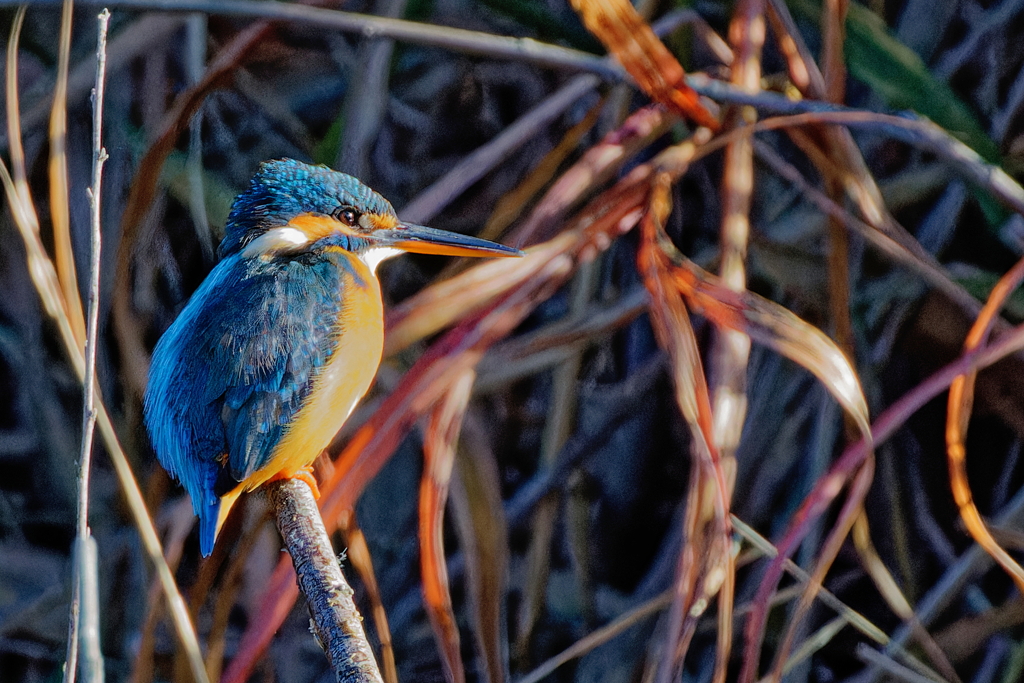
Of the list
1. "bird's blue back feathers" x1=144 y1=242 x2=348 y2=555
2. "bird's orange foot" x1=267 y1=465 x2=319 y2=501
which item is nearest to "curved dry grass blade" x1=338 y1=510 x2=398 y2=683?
"bird's orange foot" x1=267 y1=465 x2=319 y2=501

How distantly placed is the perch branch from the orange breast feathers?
4 centimetres

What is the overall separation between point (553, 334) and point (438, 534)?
0.40 meters

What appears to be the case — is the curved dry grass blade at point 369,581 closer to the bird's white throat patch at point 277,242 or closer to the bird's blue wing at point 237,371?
the bird's blue wing at point 237,371

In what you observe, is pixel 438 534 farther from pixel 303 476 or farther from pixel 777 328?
pixel 777 328

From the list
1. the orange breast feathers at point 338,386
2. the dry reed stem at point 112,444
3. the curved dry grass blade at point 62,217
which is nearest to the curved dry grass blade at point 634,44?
the orange breast feathers at point 338,386

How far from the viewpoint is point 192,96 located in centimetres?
147

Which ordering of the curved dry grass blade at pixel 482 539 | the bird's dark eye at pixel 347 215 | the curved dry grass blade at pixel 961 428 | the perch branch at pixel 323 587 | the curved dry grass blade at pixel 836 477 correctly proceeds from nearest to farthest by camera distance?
1. the perch branch at pixel 323 587
2. the curved dry grass blade at pixel 836 477
3. the curved dry grass blade at pixel 961 428
4. the curved dry grass blade at pixel 482 539
5. the bird's dark eye at pixel 347 215

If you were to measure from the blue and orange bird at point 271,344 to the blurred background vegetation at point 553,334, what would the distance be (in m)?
0.16

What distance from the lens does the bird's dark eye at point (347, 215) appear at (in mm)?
1440

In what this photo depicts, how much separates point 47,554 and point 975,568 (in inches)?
63.5

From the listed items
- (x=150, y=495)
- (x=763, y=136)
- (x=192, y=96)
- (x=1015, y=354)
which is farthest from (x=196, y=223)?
Answer: (x=1015, y=354)

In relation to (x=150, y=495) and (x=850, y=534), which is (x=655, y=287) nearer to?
(x=850, y=534)

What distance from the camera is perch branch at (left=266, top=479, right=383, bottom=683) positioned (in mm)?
819

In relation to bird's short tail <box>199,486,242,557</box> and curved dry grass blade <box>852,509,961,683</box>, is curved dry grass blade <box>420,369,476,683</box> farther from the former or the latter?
curved dry grass blade <box>852,509,961,683</box>
